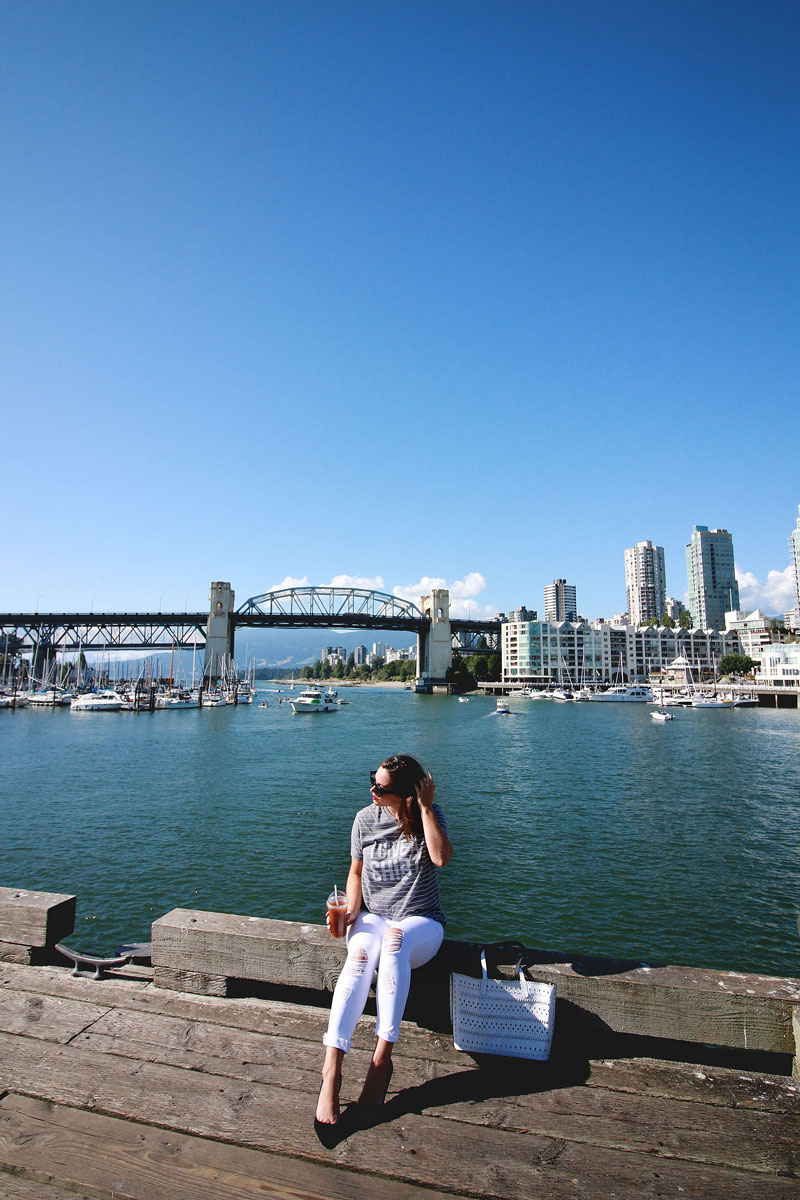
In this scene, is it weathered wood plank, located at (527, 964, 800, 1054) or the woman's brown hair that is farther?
the woman's brown hair

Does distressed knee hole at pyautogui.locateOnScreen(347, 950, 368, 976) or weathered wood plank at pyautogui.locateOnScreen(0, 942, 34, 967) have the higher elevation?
distressed knee hole at pyautogui.locateOnScreen(347, 950, 368, 976)

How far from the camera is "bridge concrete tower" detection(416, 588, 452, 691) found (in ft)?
446

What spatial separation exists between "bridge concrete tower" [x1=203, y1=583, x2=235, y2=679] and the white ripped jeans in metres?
112

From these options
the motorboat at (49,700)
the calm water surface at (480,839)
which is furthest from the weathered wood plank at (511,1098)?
the motorboat at (49,700)

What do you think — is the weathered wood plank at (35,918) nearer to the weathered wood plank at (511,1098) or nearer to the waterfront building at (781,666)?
the weathered wood plank at (511,1098)

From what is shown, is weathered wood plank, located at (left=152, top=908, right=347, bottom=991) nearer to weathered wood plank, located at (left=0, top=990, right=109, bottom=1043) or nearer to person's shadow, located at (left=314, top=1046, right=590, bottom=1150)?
weathered wood plank, located at (left=0, top=990, right=109, bottom=1043)

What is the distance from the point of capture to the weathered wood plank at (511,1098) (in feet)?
8.63

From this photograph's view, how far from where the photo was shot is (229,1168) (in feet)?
8.12

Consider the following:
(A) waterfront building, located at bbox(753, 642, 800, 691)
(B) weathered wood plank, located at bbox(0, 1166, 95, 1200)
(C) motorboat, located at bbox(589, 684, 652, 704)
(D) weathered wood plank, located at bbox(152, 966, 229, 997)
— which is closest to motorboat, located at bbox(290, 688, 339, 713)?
(C) motorboat, located at bbox(589, 684, 652, 704)

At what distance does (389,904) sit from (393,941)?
0.34 metres

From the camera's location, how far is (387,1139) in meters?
2.67

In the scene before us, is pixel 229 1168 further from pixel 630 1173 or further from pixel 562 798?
pixel 562 798

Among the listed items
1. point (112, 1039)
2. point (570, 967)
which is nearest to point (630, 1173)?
point (570, 967)

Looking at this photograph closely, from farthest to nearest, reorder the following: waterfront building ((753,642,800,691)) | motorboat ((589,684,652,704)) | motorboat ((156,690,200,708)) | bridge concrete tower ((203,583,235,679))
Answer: bridge concrete tower ((203,583,235,679)) < waterfront building ((753,642,800,691)) < motorboat ((589,684,652,704)) < motorboat ((156,690,200,708))
